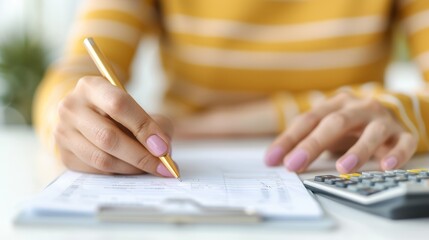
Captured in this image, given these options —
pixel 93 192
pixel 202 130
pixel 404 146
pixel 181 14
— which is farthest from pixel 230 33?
pixel 93 192

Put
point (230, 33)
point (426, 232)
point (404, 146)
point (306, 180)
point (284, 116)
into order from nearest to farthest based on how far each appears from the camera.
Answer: point (426, 232) < point (306, 180) < point (404, 146) < point (284, 116) < point (230, 33)

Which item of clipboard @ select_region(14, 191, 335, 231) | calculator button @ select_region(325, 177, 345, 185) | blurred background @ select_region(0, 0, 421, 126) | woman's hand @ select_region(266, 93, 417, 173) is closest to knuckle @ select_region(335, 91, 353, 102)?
Result: woman's hand @ select_region(266, 93, 417, 173)

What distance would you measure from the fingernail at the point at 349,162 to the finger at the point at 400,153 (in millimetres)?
42

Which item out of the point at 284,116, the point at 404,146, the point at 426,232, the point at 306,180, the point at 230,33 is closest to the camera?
the point at 426,232

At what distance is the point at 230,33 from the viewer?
1.05 meters

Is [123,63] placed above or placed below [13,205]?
above

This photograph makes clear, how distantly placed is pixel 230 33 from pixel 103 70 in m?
0.50

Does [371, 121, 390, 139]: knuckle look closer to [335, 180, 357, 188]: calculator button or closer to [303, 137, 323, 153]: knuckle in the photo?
[303, 137, 323, 153]: knuckle

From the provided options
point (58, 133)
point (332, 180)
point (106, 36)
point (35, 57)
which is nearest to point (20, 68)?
point (35, 57)

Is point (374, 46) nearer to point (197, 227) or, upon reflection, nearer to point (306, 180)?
point (306, 180)

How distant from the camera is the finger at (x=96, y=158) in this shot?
56cm

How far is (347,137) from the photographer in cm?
67

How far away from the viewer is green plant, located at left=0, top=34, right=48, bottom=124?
189 cm

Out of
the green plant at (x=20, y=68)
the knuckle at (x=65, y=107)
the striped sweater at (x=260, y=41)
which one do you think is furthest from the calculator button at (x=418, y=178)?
the green plant at (x=20, y=68)
